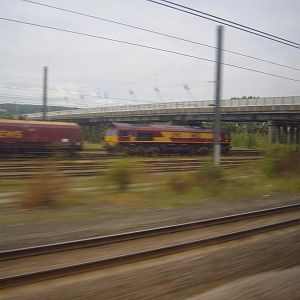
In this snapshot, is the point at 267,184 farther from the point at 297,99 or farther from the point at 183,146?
the point at 297,99

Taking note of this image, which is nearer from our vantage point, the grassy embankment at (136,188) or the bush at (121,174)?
the grassy embankment at (136,188)

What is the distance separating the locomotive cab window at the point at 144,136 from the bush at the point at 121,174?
19.6 meters

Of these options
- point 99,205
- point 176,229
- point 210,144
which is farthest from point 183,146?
point 176,229

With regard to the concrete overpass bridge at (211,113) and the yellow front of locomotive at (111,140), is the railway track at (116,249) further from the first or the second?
the concrete overpass bridge at (211,113)

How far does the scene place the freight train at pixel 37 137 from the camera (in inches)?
1103

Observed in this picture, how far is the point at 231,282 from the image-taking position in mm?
5977

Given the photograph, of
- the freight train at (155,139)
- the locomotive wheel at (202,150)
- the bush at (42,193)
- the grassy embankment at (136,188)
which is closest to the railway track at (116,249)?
the grassy embankment at (136,188)

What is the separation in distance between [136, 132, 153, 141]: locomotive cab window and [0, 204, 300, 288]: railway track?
24.7 meters

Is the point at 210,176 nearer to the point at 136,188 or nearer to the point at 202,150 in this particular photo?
the point at 136,188

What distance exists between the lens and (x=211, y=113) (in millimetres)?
52469

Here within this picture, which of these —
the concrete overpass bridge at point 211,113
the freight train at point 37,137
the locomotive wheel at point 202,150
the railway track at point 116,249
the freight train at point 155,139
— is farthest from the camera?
the concrete overpass bridge at point 211,113

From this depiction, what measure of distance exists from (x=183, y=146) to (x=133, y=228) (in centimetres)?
2888

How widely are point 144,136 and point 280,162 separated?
691 inches

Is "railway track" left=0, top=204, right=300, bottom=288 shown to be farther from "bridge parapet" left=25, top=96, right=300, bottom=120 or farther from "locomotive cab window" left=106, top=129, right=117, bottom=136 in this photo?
"locomotive cab window" left=106, top=129, right=117, bottom=136
